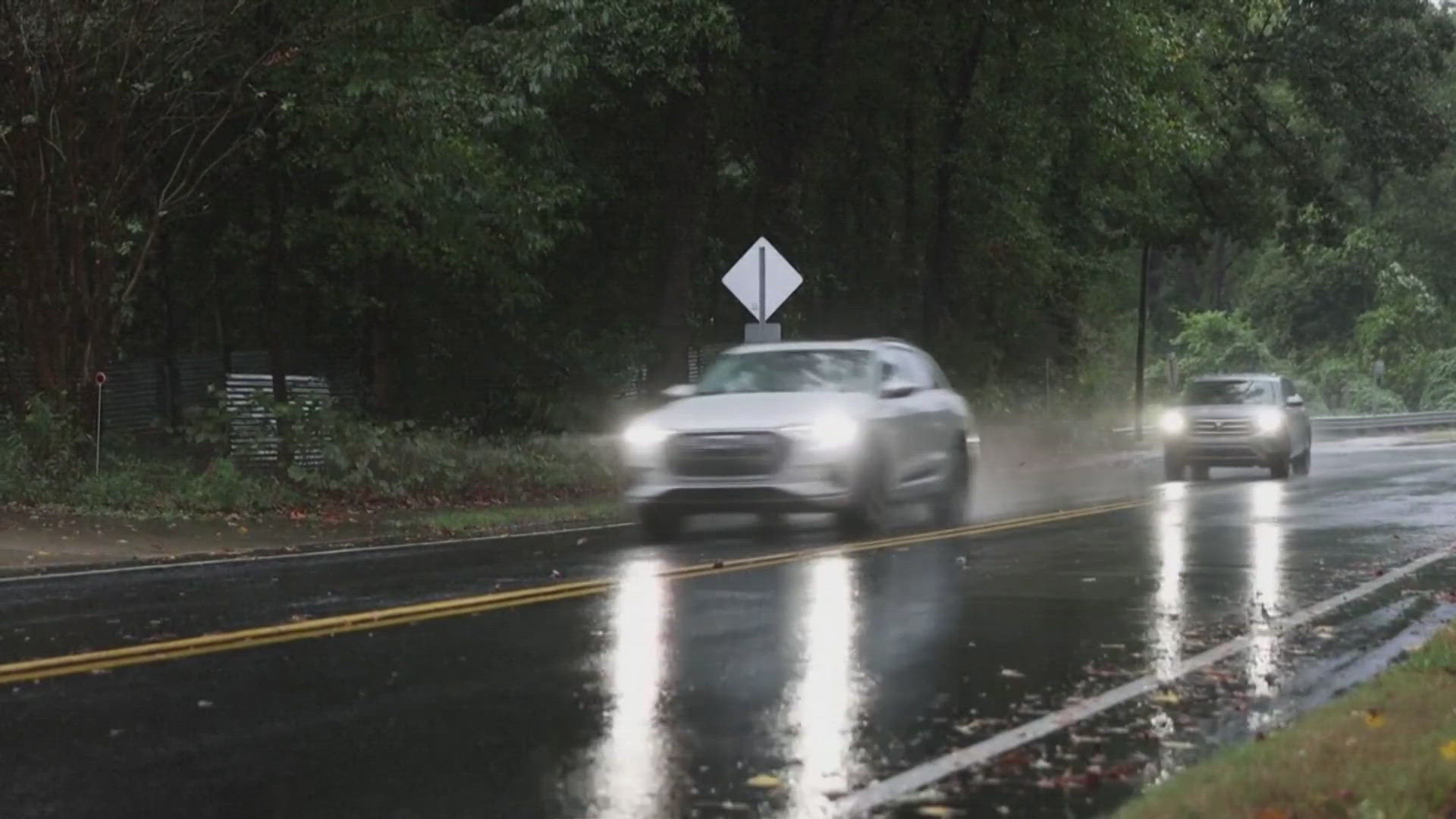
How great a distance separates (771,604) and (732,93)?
19024 mm

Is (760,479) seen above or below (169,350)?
below

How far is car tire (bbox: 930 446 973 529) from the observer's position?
19.2 m

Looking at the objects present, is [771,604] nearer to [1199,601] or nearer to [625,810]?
[1199,601]

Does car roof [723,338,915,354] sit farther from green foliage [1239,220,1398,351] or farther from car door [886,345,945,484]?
green foliage [1239,220,1398,351]

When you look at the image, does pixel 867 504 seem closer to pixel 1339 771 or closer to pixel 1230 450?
pixel 1339 771

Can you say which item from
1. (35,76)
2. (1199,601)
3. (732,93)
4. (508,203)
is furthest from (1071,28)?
(1199,601)

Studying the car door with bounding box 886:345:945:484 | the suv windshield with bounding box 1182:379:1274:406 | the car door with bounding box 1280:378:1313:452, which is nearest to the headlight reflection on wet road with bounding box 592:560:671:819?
the car door with bounding box 886:345:945:484

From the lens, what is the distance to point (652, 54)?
24547 millimetres

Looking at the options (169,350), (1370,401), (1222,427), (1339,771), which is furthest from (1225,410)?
(1370,401)

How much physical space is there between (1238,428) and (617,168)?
10950 millimetres

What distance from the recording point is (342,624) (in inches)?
417

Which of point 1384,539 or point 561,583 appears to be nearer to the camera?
point 561,583

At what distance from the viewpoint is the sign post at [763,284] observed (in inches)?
909

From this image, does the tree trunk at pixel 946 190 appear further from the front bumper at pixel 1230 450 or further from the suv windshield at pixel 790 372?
the suv windshield at pixel 790 372
